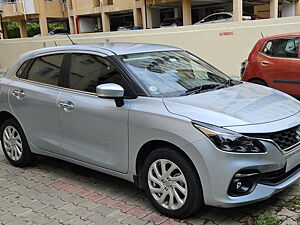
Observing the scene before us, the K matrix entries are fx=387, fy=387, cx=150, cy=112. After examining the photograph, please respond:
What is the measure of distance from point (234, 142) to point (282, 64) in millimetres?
5439

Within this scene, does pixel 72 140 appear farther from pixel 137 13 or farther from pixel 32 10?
pixel 32 10

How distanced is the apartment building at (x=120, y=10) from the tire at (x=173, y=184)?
21.7 metres

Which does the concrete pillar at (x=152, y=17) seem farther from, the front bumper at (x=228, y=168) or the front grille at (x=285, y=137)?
the front bumper at (x=228, y=168)

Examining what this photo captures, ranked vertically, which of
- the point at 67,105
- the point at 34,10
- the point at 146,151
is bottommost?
the point at 146,151

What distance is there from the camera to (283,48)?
8.14 metres

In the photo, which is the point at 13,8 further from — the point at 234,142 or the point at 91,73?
the point at 234,142

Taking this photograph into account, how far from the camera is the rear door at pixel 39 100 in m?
4.56

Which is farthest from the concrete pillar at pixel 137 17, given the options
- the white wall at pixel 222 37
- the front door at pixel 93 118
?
the front door at pixel 93 118

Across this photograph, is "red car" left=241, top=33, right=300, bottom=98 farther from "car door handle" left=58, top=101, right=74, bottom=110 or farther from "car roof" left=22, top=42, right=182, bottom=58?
"car door handle" left=58, top=101, right=74, bottom=110

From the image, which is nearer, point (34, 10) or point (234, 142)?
point (234, 142)

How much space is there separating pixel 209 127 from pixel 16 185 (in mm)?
2684

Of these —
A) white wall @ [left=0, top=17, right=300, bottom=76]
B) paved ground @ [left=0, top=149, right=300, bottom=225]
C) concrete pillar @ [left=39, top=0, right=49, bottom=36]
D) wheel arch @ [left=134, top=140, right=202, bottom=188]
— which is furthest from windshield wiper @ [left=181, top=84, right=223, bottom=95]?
concrete pillar @ [left=39, top=0, right=49, bottom=36]

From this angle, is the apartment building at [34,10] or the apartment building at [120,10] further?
the apartment building at [34,10]

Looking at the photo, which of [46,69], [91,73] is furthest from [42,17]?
[91,73]
